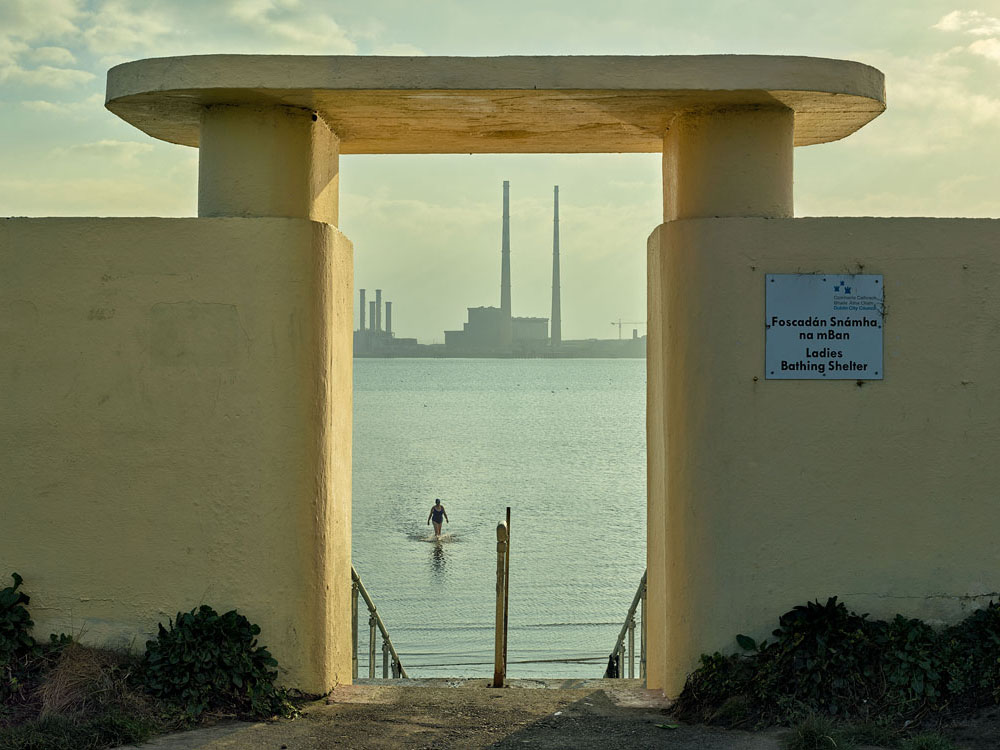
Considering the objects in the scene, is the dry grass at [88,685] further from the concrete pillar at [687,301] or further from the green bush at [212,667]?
the concrete pillar at [687,301]

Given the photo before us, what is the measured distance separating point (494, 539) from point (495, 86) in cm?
3135

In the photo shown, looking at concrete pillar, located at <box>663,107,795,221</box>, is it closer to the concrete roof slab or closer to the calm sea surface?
the concrete roof slab

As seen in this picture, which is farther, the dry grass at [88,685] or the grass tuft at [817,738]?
the dry grass at [88,685]

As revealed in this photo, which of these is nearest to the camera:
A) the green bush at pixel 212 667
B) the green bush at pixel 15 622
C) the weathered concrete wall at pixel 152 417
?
the green bush at pixel 212 667

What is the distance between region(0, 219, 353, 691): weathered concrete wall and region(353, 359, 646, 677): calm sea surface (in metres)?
8.45

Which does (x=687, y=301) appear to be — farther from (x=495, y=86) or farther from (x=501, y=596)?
(x=501, y=596)

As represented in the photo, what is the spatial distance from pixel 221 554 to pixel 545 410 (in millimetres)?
103969

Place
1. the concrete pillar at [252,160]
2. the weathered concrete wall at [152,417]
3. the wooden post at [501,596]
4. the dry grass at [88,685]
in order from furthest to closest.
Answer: the wooden post at [501,596] < the concrete pillar at [252,160] < the weathered concrete wall at [152,417] < the dry grass at [88,685]

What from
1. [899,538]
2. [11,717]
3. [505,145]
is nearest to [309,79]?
[505,145]

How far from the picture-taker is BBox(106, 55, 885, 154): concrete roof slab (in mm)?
5926

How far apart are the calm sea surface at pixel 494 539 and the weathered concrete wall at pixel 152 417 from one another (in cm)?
845

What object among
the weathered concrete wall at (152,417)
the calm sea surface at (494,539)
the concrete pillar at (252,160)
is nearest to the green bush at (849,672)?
the weathered concrete wall at (152,417)

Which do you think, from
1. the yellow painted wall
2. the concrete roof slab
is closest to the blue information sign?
the yellow painted wall

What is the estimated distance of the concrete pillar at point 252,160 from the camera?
20.7ft
